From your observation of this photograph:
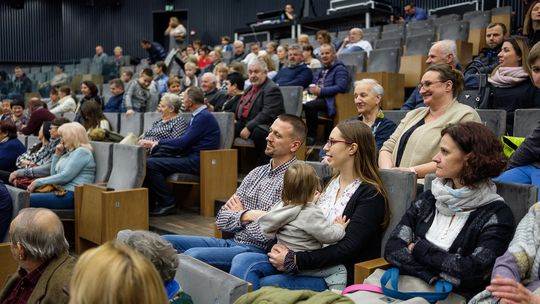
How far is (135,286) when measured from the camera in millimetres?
792

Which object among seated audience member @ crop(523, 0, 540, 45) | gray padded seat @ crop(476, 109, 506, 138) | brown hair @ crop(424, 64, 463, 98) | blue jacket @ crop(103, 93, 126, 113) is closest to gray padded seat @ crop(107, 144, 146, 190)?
brown hair @ crop(424, 64, 463, 98)

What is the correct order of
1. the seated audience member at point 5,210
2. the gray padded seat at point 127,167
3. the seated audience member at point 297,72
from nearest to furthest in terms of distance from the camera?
the seated audience member at point 5,210, the gray padded seat at point 127,167, the seated audience member at point 297,72

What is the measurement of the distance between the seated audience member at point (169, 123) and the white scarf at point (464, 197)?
94.4 inches

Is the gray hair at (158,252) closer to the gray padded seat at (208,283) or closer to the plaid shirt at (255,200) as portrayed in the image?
the gray padded seat at (208,283)

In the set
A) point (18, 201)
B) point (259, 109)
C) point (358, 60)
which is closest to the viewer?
point (18, 201)

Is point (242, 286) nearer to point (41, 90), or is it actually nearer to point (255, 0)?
point (41, 90)

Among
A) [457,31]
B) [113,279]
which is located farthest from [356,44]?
[113,279]

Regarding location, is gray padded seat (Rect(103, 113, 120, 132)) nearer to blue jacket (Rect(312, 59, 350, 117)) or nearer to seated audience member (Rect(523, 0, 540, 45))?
blue jacket (Rect(312, 59, 350, 117))

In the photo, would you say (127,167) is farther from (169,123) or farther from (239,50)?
(239,50)

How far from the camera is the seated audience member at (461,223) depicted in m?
1.48

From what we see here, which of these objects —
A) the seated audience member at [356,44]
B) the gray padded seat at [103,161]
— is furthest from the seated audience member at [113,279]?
the seated audience member at [356,44]

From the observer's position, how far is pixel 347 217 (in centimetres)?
184

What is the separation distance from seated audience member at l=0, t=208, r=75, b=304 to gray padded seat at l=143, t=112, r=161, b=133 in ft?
8.34

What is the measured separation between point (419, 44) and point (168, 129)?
2743 mm
